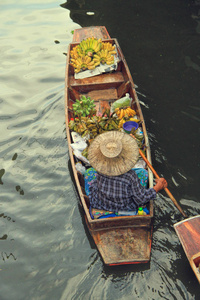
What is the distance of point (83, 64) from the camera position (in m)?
7.57

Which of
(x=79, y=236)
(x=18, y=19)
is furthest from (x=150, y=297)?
(x=18, y=19)

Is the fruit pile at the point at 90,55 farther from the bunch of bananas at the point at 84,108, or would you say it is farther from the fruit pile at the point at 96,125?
the fruit pile at the point at 96,125

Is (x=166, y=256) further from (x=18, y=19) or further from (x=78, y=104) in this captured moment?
(x=18, y=19)

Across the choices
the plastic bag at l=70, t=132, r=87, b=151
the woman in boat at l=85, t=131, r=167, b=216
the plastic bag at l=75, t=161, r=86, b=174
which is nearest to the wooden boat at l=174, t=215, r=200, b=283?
the woman in boat at l=85, t=131, r=167, b=216

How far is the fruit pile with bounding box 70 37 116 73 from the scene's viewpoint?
7.59 metres

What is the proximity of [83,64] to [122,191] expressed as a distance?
15.6ft

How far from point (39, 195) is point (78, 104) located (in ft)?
7.59

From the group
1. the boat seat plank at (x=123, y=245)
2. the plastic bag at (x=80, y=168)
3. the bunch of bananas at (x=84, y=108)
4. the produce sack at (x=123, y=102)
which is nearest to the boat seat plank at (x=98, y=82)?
the produce sack at (x=123, y=102)

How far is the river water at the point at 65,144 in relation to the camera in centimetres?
451

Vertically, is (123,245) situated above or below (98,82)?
below

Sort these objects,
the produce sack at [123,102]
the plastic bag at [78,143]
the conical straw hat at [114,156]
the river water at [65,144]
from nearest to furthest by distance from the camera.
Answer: the conical straw hat at [114,156]
the river water at [65,144]
the plastic bag at [78,143]
the produce sack at [123,102]

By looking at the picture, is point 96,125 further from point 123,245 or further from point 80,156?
point 123,245

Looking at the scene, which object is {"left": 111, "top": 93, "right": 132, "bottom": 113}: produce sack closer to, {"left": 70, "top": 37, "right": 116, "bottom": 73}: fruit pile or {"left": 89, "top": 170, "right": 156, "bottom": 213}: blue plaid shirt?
{"left": 70, "top": 37, "right": 116, "bottom": 73}: fruit pile

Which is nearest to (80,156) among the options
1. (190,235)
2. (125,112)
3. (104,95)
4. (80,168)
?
(80,168)
